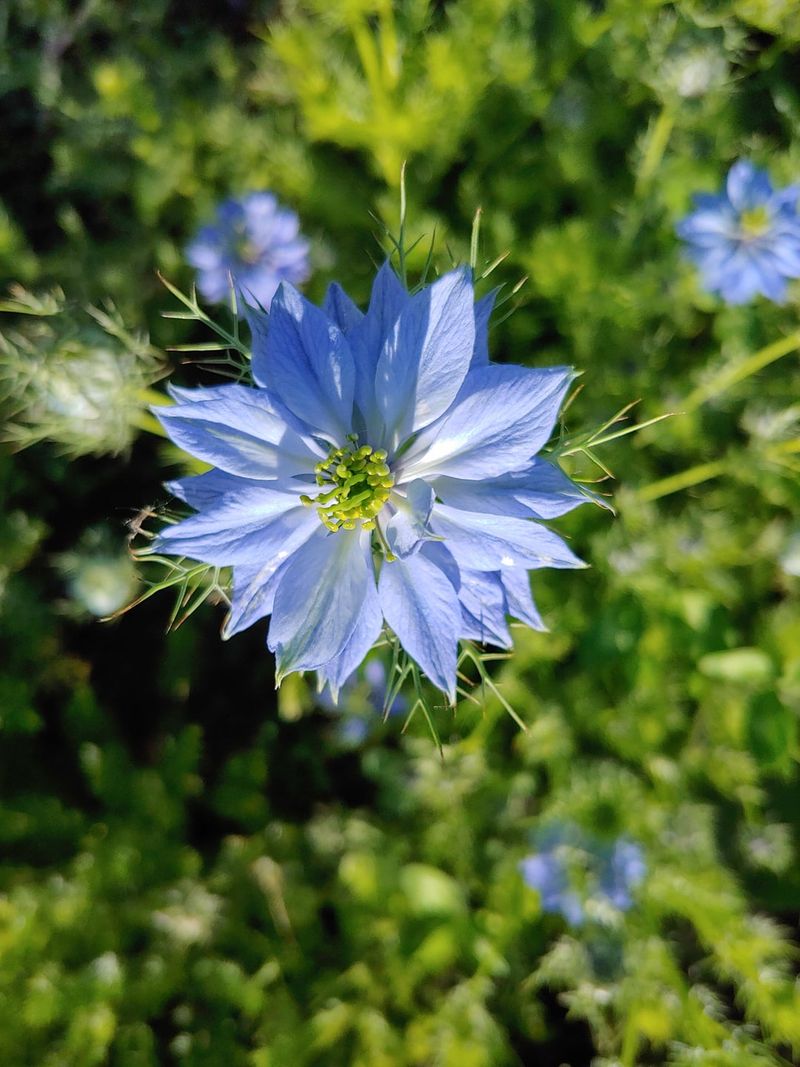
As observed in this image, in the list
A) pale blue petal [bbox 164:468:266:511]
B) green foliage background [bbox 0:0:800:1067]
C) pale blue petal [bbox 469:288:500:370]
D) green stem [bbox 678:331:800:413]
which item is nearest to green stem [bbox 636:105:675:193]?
green foliage background [bbox 0:0:800:1067]

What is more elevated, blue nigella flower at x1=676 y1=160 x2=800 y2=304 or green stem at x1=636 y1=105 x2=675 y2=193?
green stem at x1=636 y1=105 x2=675 y2=193

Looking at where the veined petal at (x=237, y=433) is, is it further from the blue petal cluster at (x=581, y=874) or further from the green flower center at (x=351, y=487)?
the blue petal cluster at (x=581, y=874)

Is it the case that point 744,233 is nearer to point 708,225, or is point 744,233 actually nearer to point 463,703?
point 708,225

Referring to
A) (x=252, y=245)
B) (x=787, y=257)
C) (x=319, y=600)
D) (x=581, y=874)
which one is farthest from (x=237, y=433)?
(x=581, y=874)

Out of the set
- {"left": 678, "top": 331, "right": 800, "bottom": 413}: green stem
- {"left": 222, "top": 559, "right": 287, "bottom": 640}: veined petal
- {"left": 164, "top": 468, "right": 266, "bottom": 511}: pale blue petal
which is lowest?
{"left": 678, "top": 331, "right": 800, "bottom": 413}: green stem

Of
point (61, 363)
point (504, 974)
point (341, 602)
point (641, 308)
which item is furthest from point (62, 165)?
point (504, 974)

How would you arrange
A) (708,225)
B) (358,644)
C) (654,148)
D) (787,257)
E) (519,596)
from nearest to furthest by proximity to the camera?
(358,644)
(519,596)
(787,257)
(708,225)
(654,148)

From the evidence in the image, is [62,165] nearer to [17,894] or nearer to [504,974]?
[17,894]

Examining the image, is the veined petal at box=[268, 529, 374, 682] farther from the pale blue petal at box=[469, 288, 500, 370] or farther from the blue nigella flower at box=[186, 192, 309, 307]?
the blue nigella flower at box=[186, 192, 309, 307]
